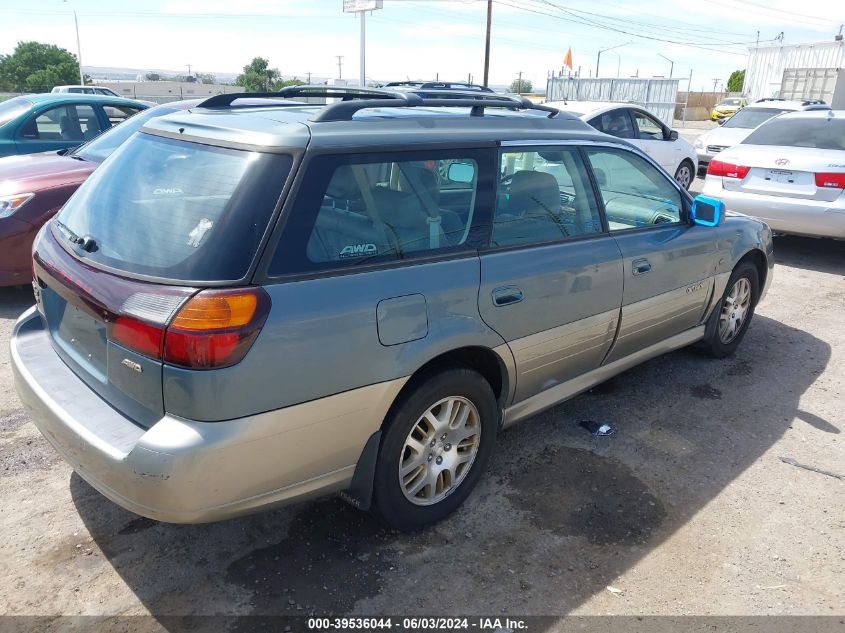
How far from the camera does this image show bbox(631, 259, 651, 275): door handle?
3807 millimetres

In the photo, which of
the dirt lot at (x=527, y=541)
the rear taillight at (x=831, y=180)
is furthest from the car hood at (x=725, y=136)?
the dirt lot at (x=527, y=541)

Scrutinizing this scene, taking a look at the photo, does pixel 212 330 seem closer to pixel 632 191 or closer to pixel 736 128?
pixel 632 191

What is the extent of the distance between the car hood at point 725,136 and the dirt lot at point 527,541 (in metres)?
10.6

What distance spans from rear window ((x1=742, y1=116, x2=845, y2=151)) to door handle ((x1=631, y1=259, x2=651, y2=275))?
218 inches

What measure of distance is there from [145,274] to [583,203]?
7.35 feet

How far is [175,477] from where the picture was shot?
225 cm

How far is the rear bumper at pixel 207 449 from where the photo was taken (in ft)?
7.42

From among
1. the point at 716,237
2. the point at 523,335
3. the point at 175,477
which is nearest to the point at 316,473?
the point at 175,477

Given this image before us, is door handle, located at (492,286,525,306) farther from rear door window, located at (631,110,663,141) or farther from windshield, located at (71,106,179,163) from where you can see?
rear door window, located at (631,110,663,141)

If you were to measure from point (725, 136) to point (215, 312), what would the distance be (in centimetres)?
1381

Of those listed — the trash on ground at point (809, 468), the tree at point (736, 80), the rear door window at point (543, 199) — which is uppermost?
the tree at point (736, 80)

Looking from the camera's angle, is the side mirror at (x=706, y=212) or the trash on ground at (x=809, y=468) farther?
the side mirror at (x=706, y=212)

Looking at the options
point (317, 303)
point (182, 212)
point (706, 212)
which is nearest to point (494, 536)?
point (317, 303)

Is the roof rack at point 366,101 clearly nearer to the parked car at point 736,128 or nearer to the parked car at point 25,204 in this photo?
the parked car at point 25,204
